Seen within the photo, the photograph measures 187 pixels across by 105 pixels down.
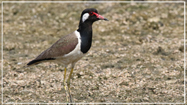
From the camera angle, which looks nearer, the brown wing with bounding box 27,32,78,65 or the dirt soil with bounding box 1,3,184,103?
the brown wing with bounding box 27,32,78,65

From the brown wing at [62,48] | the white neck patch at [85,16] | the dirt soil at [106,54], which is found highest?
the white neck patch at [85,16]

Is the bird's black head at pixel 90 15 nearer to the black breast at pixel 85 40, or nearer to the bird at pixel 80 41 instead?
the bird at pixel 80 41

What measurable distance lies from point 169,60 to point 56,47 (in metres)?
3.97

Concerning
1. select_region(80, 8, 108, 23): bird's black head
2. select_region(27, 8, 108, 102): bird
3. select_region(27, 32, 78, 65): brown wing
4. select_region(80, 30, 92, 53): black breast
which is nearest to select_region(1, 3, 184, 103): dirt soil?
select_region(27, 32, 78, 65): brown wing

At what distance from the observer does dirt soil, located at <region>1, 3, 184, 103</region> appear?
23.8ft

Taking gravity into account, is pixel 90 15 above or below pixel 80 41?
above

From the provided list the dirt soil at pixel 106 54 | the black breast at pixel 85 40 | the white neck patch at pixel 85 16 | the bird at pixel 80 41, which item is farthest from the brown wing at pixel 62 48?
the dirt soil at pixel 106 54

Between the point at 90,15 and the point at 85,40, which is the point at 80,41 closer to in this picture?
the point at 85,40

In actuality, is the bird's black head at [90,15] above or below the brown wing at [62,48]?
above

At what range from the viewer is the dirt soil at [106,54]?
23.8 ft

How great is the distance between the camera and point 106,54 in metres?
9.38

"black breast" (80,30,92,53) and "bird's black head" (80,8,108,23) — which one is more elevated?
"bird's black head" (80,8,108,23)

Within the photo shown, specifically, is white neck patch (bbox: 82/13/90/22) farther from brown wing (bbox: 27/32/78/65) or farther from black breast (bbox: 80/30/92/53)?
brown wing (bbox: 27/32/78/65)

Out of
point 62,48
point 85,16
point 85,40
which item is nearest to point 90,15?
point 85,16
